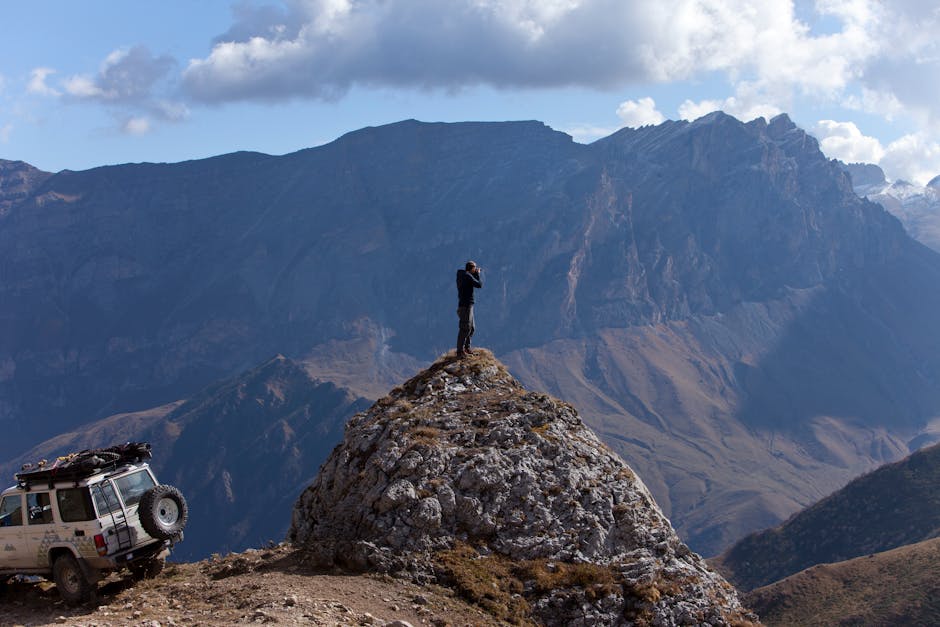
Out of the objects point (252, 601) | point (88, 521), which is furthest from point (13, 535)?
point (252, 601)

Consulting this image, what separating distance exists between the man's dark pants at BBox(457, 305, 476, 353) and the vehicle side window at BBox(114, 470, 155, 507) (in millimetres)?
11821

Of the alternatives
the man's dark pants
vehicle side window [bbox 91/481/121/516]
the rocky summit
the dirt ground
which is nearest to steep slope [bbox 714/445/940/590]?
the man's dark pants

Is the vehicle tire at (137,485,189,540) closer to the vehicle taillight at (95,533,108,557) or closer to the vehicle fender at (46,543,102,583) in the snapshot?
the vehicle taillight at (95,533,108,557)


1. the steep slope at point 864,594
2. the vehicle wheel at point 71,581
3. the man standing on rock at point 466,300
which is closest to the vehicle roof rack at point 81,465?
the vehicle wheel at point 71,581

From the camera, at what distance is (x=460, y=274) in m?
32.6

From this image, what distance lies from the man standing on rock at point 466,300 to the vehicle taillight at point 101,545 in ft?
43.5

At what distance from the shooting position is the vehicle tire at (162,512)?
75.7ft

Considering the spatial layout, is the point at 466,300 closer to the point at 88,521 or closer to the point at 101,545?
the point at 88,521

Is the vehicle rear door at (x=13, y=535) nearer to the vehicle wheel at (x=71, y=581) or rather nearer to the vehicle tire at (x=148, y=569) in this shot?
the vehicle wheel at (x=71, y=581)

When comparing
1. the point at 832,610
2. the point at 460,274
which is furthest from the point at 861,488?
the point at 460,274

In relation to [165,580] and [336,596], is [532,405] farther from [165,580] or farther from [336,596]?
[165,580]

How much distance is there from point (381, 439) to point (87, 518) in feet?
27.1

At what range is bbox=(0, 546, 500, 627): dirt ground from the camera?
67.1ft

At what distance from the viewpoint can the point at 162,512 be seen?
23.6 metres
